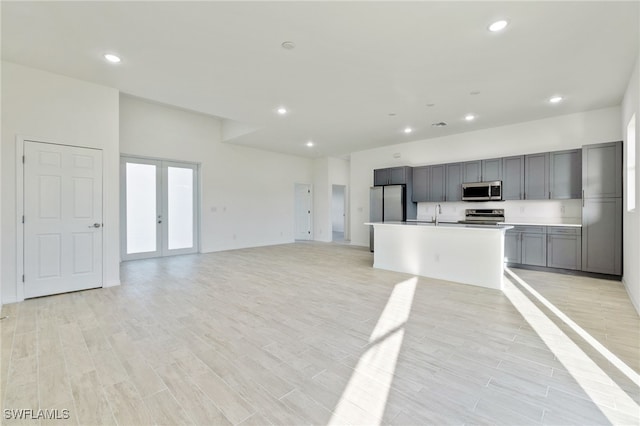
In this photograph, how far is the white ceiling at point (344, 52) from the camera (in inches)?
102

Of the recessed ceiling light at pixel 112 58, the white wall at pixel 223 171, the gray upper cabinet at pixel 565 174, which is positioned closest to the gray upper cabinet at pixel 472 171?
the gray upper cabinet at pixel 565 174

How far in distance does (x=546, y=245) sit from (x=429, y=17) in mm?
4778

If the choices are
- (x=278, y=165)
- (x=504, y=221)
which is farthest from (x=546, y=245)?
(x=278, y=165)

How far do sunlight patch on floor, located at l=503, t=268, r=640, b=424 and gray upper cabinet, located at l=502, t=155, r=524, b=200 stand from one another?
291cm

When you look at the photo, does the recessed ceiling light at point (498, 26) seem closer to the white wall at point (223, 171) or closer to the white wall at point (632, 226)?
the white wall at point (632, 226)

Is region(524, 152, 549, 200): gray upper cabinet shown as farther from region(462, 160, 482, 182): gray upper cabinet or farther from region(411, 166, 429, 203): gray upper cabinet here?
region(411, 166, 429, 203): gray upper cabinet

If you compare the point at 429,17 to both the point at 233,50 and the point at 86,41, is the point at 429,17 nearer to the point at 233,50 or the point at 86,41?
the point at 233,50

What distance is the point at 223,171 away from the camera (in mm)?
7801

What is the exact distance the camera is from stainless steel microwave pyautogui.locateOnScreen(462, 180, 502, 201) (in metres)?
5.88

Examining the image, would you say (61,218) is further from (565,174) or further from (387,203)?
(565,174)

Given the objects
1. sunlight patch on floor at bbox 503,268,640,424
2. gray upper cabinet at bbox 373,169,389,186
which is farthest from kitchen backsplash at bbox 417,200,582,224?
sunlight patch on floor at bbox 503,268,640,424

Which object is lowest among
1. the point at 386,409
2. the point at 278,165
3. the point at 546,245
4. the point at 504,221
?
the point at 386,409

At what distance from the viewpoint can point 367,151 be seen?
28.3 feet

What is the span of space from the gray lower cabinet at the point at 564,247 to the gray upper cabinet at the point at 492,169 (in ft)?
4.65
